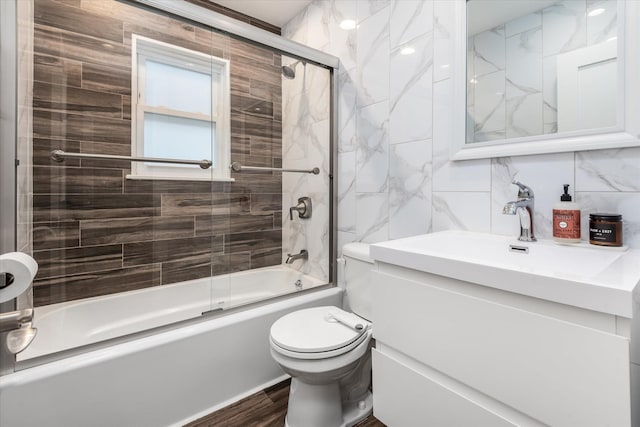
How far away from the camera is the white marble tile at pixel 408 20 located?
144 centimetres

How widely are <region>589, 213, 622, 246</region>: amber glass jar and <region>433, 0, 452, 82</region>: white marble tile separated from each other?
2.68ft

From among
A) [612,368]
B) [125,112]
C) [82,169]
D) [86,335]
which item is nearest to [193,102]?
[125,112]

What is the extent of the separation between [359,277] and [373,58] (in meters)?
1.24

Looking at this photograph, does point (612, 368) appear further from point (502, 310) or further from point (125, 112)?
point (125, 112)

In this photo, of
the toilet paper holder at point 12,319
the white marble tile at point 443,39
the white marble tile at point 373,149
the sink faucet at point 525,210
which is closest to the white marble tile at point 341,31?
the white marble tile at point 373,149

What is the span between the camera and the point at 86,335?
1401 mm

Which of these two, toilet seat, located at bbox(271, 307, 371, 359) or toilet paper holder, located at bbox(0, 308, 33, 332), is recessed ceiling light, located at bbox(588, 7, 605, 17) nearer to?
toilet seat, located at bbox(271, 307, 371, 359)

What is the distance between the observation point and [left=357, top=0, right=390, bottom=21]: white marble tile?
166 centimetres

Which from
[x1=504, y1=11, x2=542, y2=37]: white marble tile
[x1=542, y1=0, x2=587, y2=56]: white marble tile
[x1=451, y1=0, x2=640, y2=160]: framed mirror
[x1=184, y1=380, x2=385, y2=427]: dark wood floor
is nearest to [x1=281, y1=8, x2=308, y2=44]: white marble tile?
[x1=451, y1=0, x2=640, y2=160]: framed mirror

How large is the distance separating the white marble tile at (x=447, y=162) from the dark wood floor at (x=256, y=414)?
114cm

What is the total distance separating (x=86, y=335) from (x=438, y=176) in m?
1.82

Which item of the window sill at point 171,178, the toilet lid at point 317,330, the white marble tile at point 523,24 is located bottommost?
the toilet lid at point 317,330

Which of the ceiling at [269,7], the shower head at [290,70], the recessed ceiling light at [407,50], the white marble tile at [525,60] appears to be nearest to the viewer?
the white marble tile at [525,60]

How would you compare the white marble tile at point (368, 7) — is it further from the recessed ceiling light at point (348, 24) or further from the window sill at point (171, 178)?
the window sill at point (171, 178)
